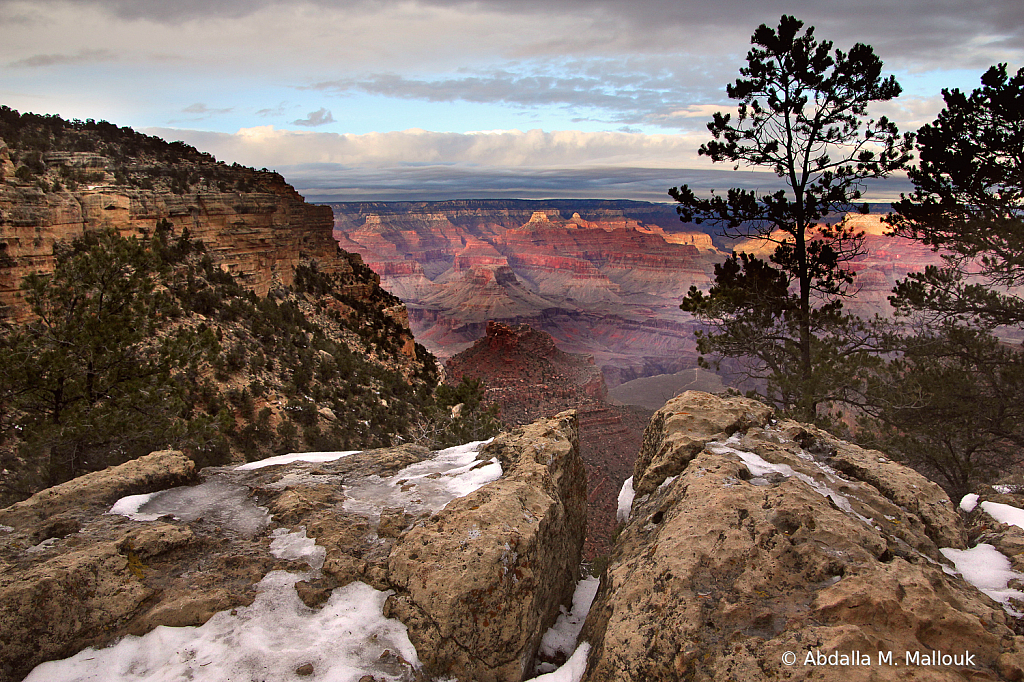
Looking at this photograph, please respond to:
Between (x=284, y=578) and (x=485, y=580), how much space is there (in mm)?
1669

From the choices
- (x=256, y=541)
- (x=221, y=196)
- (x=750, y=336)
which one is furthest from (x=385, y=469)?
(x=221, y=196)

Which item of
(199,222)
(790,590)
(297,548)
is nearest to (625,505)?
(790,590)

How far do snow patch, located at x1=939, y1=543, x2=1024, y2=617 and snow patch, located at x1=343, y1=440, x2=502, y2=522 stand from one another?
404 cm

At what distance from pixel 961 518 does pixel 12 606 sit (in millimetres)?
7382

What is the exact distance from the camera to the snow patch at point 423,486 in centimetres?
545

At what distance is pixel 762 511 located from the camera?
12.8 feet

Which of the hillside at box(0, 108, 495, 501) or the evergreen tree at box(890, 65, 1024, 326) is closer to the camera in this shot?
the hillside at box(0, 108, 495, 501)

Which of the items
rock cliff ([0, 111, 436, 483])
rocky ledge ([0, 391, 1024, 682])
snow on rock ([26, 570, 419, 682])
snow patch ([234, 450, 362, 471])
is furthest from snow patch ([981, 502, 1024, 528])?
rock cliff ([0, 111, 436, 483])

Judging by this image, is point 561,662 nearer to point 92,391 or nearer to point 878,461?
point 878,461

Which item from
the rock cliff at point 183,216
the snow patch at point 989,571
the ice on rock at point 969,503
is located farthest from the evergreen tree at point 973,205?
the rock cliff at point 183,216

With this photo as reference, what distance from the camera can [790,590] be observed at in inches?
129

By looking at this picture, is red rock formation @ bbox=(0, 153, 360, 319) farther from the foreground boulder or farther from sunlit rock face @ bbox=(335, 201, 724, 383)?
sunlit rock face @ bbox=(335, 201, 724, 383)

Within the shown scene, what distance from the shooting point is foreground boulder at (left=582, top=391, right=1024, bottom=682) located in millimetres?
2846

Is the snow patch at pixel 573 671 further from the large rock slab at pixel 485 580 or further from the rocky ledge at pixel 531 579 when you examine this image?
the large rock slab at pixel 485 580
